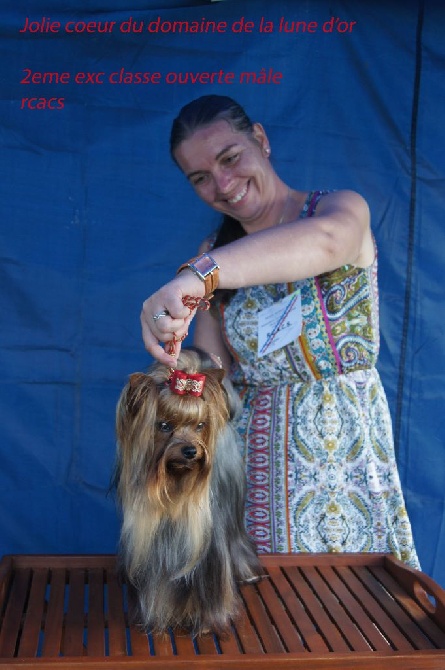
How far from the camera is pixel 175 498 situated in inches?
65.9

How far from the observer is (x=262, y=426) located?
7.14 ft

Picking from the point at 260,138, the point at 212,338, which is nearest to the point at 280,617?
the point at 212,338

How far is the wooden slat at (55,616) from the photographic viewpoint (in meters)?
1.52

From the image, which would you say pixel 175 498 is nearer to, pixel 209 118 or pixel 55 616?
pixel 55 616

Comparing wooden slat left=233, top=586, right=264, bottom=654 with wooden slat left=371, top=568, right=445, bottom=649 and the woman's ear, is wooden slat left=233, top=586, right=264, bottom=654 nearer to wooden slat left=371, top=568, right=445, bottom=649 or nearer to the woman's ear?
wooden slat left=371, top=568, right=445, bottom=649

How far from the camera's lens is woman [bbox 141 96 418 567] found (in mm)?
2113

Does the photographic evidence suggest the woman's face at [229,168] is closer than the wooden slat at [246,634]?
No

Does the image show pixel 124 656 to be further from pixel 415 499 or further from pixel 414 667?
pixel 415 499

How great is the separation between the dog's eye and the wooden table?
1.26 ft

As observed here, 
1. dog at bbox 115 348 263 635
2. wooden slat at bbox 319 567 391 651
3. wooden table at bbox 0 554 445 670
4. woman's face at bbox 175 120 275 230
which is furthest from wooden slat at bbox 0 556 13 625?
woman's face at bbox 175 120 275 230

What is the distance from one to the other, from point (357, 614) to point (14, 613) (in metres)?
0.69

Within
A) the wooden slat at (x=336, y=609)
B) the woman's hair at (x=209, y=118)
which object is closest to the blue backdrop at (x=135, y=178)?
the woman's hair at (x=209, y=118)

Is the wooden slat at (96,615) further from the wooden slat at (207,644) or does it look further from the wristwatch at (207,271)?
the wristwatch at (207,271)

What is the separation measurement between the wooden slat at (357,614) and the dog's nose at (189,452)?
47 cm
